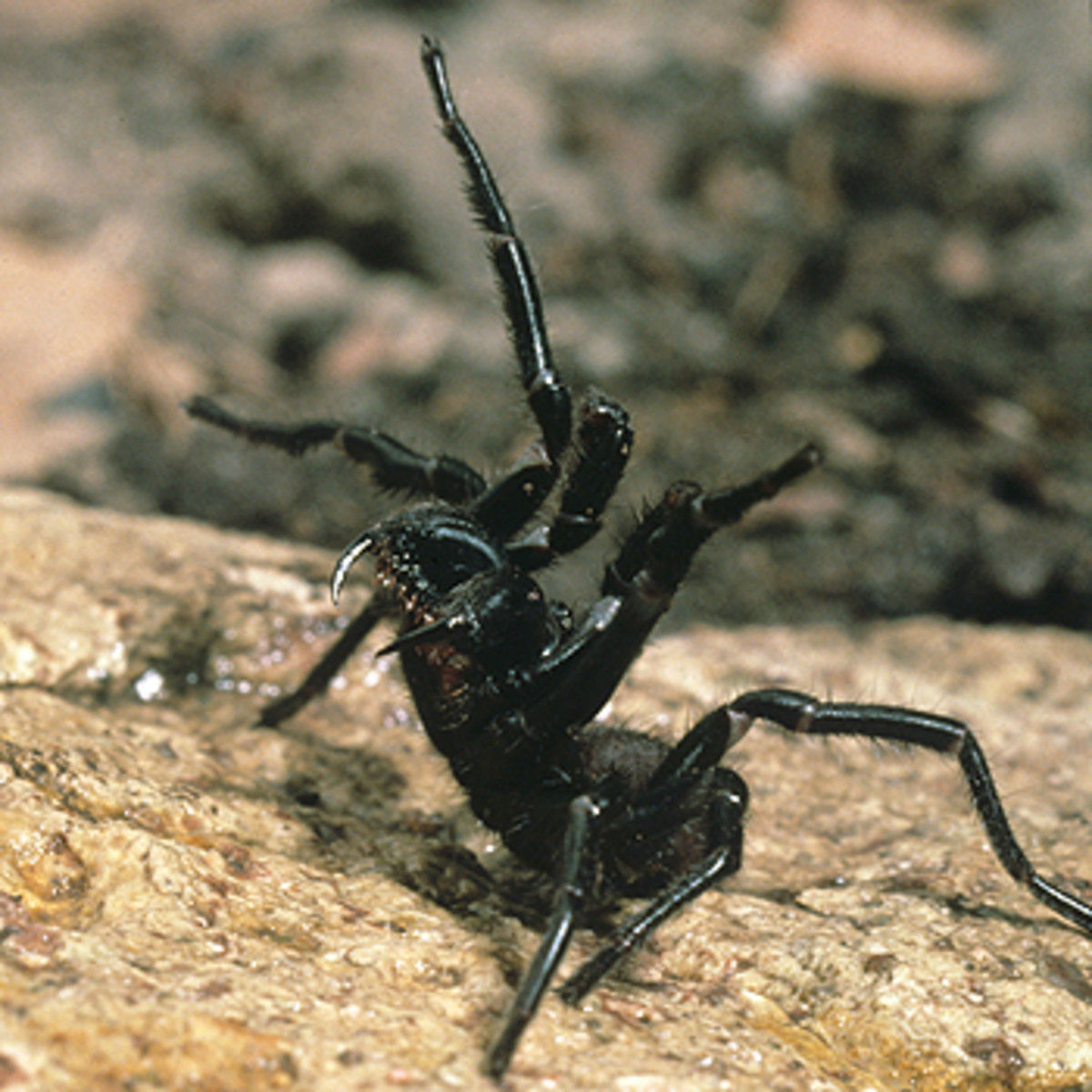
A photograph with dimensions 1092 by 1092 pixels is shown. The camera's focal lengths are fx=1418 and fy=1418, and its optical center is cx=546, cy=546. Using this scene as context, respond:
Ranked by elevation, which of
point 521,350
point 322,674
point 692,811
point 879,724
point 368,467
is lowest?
point 322,674

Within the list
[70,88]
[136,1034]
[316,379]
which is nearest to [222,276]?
[316,379]

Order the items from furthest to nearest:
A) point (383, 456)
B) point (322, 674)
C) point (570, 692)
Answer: point (322, 674) < point (383, 456) < point (570, 692)

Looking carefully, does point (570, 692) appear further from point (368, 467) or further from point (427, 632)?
point (368, 467)

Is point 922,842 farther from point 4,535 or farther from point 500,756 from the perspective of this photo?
point 4,535

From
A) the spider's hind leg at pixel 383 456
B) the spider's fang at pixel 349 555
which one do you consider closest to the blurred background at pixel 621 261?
the spider's hind leg at pixel 383 456

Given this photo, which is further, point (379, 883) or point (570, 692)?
point (379, 883)

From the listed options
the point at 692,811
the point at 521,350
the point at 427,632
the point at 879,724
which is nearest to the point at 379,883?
the point at 427,632

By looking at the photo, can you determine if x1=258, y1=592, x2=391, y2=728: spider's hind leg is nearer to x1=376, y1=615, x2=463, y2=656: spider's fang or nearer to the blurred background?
x1=376, y1=615, x2=463, y2=656: spider's fang

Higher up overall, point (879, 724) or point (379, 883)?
point (879, 724)
